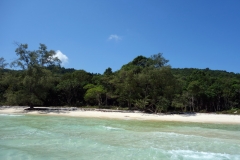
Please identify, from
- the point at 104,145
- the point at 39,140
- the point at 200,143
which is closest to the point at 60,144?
the point at 39,140

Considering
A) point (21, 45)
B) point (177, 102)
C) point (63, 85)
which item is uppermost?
point (21, 45)

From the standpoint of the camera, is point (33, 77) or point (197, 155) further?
point (33, 77)

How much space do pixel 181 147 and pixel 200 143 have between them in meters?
1.83

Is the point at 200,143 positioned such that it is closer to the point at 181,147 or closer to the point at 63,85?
the point at 181,147

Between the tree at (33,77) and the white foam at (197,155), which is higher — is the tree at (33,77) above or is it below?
above

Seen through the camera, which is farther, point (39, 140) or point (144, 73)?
point (144, 73)

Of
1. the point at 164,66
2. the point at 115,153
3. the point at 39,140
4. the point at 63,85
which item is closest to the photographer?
the point at 115,153

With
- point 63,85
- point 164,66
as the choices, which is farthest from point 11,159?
point 63,85

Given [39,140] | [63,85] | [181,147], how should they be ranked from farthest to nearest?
[63,85]
[39,140]
[181,147]

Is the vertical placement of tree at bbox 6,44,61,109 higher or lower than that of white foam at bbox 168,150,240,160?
higher

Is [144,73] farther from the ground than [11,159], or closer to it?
farther from the ground

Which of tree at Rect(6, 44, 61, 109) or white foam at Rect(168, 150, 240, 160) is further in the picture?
tree at Rect(6, 44, 61, 109)

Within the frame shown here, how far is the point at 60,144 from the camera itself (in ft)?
38.7

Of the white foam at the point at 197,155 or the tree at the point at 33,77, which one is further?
the tree at the point at 33,77
